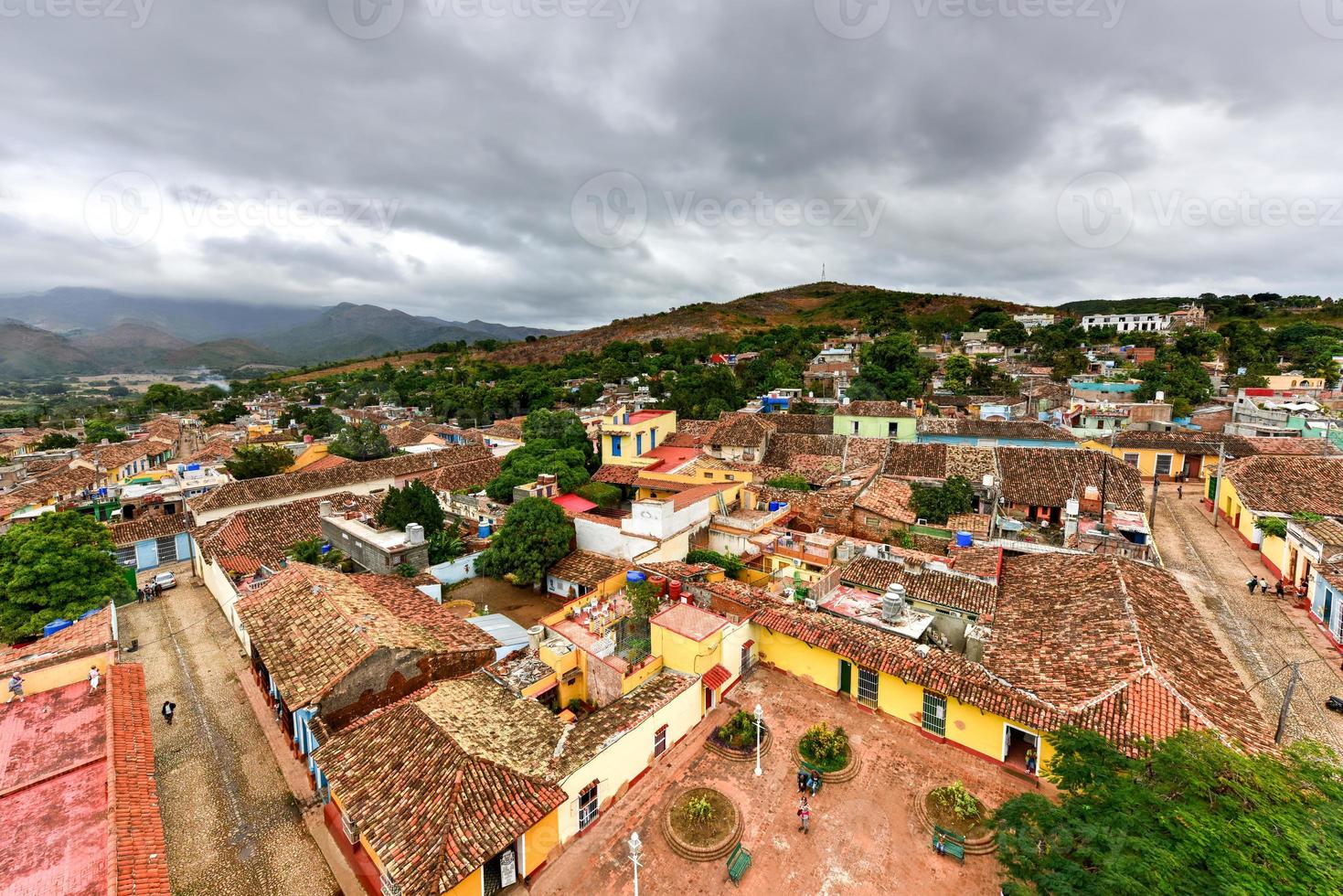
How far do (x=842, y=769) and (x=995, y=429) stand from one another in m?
29.1

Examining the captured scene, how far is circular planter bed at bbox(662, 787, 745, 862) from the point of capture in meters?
9.62

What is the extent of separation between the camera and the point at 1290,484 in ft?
72.0

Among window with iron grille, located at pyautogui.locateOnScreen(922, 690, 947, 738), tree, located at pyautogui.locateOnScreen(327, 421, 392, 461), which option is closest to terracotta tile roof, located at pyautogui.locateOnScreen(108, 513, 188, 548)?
tree, located at pyautogui.locateOnScreen(327, 421, 392, 461)

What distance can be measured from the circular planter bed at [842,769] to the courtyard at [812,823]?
0.41 feet

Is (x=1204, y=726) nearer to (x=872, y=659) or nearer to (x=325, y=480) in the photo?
(x=872, y=659)

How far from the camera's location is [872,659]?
495 inches

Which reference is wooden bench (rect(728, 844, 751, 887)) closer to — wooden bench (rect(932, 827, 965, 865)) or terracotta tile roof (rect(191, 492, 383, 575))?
wooden bench (rect(932, 827, 965, 865))

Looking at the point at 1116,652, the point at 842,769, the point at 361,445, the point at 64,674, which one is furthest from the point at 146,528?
the point at 1116,652

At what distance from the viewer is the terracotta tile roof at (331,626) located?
40.0ft

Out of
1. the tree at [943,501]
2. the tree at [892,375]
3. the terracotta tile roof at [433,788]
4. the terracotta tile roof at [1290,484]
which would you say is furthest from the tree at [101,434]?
the terracotta tile roof at [1290,484]

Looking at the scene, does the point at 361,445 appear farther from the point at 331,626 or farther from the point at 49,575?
the point at 331,626

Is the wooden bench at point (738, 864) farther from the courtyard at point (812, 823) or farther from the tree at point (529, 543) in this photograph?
the tree at point (529, 543)

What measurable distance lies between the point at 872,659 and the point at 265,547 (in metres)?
23.6

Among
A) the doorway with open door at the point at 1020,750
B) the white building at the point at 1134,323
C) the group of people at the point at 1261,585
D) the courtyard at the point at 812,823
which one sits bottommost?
the courtyard at the point at 812,823
